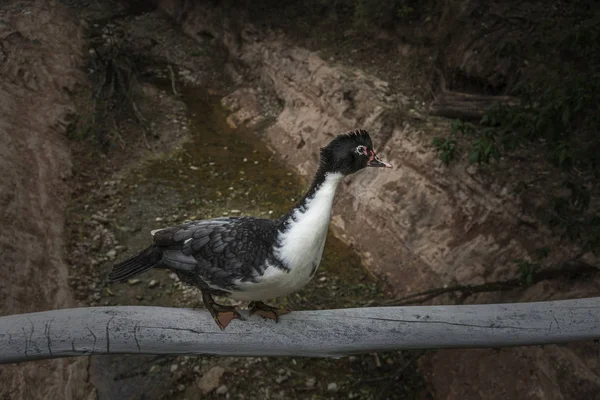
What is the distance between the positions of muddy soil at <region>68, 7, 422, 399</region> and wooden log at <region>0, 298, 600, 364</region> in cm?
227

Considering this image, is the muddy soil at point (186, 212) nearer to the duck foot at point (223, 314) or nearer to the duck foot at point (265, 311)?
the duck foot at point (265, 311)

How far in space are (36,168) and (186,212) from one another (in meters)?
2.03

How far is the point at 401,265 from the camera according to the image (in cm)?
621

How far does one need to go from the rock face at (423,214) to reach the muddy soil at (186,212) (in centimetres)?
39

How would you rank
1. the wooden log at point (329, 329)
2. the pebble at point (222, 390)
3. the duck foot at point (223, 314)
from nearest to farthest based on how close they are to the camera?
the wooden log at point (329, 329), the duck foot at point (223, 314), the pebble at point (222, 390)

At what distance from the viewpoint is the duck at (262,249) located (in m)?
2.76

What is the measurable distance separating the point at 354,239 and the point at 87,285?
3.44 m

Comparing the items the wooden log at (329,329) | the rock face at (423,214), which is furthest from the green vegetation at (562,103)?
the wooden log at (329,329)

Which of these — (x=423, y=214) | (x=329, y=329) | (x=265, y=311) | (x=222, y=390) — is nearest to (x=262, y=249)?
(x=265, y=311)

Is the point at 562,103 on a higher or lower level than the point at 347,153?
higher

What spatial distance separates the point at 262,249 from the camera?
285 centimetres

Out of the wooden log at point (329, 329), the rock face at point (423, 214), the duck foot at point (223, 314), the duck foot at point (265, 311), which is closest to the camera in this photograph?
the wooden log at point (329, 329)

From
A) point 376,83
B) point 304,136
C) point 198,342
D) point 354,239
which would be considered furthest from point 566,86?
point 304,136

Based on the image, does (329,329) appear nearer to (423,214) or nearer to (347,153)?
(347,153)
